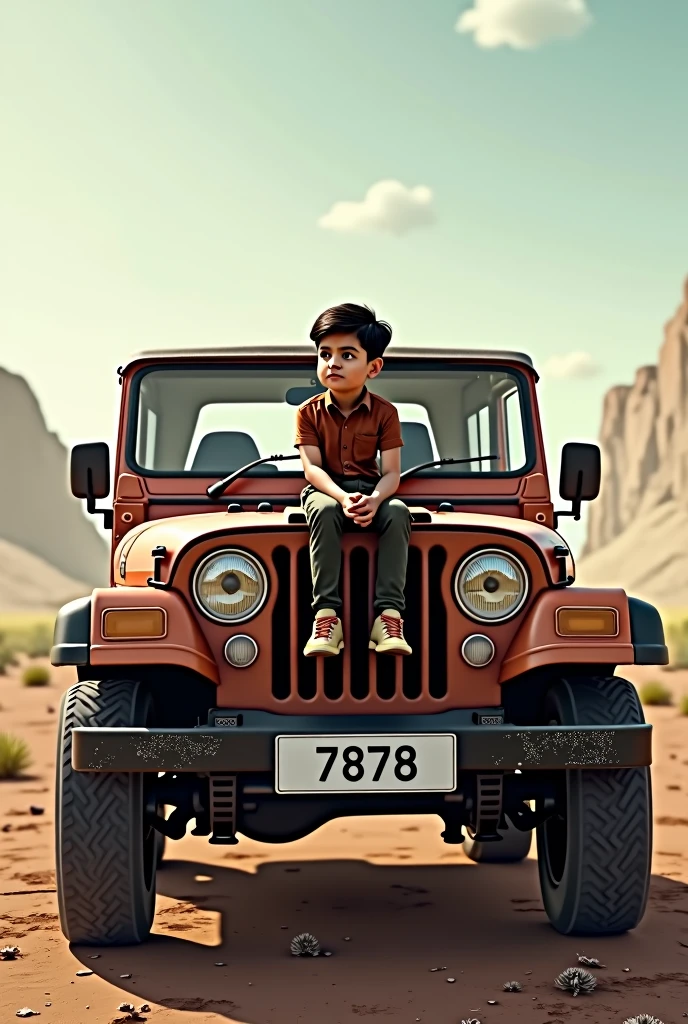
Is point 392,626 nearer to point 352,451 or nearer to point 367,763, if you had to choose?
point 367,763

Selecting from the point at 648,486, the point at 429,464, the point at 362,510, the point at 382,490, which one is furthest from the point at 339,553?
the point at 648,486

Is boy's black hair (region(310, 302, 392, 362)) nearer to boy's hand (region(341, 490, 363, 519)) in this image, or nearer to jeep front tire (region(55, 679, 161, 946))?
→ boy's hand (region(341, 490, 363, 519))

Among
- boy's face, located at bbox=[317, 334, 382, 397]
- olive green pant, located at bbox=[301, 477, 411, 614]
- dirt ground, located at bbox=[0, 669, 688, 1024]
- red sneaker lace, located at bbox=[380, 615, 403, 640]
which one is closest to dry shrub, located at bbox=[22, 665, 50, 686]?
dirt ground, located at bbox=[0, 669, 688, 1024]

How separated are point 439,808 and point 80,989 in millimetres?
1464

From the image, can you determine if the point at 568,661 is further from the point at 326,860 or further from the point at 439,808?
the point at 326,860

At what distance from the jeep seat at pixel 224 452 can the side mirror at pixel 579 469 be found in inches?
57.0

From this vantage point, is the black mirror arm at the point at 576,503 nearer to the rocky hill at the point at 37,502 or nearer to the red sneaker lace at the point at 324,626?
the red sneaker lace at the point at 324,626

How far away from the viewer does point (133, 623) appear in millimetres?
4965

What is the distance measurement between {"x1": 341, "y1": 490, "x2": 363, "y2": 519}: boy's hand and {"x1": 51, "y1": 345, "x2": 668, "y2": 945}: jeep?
9 cm

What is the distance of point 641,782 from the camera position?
5.18 metres

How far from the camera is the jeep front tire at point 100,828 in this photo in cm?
496

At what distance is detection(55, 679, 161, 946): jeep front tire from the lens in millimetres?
4961

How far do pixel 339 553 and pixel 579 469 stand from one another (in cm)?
177

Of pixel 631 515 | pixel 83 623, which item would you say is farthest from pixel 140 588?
pixel 631 515
